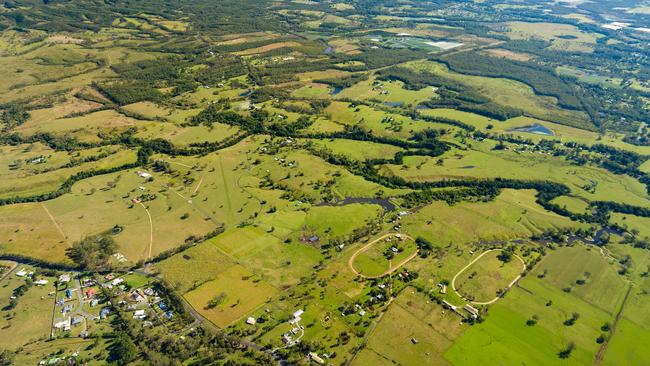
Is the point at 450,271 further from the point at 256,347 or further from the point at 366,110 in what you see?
the point at 366,110

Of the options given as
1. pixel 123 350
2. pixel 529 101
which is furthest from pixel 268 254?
pixel 529 101

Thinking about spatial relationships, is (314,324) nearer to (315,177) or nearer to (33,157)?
(315,177)

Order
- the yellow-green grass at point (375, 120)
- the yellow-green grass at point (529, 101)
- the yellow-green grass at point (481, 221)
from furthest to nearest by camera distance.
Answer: the yellow-green grass at point (529, 101) → the yellow-green grass at point (375, 120) → the yellow-green grass at point (481, 221)

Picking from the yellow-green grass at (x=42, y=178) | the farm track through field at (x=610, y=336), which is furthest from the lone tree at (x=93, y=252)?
the farm track through field at (x=610, y=336)

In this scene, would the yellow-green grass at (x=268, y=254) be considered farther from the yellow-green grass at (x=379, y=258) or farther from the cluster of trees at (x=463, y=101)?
the cluster of trees at (x=463, y=101)

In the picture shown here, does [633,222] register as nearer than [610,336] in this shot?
No

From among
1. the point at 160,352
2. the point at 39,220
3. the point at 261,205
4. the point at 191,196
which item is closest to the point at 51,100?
the point at 39,220

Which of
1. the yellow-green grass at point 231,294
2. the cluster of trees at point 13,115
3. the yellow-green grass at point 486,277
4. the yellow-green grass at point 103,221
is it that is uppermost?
the cluster of trees at point 13,115
